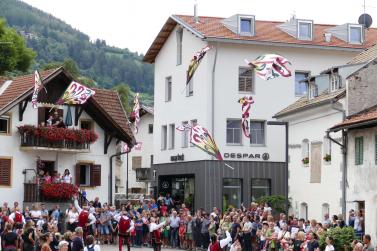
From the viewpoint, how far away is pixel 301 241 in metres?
36.0

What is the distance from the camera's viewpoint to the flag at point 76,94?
49.5m

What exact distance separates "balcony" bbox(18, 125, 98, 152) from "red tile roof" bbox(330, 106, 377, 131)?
55.4ft

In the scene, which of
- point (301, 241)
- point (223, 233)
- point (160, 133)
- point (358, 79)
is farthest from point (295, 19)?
point (301, 241)

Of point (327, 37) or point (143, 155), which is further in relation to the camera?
point (143, 155)

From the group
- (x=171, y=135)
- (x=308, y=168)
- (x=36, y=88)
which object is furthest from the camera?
(x=171, y=135)

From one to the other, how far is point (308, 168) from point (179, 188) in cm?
1553

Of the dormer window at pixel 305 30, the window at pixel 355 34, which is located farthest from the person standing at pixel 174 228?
the window at pixel 355 34

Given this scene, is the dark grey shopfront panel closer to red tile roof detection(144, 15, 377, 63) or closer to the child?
red tile roof detection(144, 15, 377, 63)

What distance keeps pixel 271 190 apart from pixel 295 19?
35.0 ft

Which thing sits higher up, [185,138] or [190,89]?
[190,89]

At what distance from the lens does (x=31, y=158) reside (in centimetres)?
5294

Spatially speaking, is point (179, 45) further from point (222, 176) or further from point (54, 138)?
point (54, 138)

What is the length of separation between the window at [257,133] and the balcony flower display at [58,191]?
12147 mm

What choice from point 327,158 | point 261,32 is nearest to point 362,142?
point 327,158
